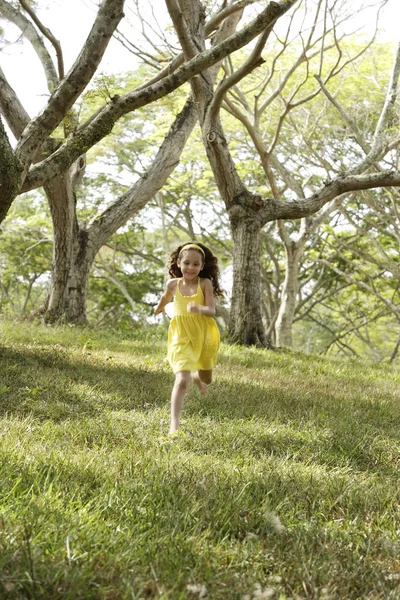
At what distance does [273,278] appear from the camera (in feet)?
79.7

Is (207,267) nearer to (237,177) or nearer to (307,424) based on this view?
(307,424)

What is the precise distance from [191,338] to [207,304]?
0.37 m

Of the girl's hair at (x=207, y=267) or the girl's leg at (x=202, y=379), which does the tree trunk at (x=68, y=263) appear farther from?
the girl's leg at (x=202, y=379)

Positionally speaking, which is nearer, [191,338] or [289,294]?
[191,338]

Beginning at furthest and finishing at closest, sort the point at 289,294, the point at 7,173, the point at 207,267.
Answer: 1. the point at 289,294
2. the point at 7,173
3. the point at 207,267

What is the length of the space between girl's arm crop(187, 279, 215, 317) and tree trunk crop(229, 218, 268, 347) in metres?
5.46

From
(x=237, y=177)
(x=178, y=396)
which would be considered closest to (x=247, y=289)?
(x=237, y=177)

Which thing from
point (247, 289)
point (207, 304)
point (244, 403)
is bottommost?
point (244, 403)

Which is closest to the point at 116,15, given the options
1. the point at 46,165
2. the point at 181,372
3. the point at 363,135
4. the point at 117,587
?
the point at 46,165

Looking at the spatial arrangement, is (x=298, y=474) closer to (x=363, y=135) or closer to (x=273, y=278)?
(x=363, y=135)

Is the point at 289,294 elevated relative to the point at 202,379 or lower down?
elevated

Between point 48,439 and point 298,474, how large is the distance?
5.70 feet

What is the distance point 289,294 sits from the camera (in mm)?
16031

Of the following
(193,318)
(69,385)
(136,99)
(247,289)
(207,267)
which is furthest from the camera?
(247,289)
